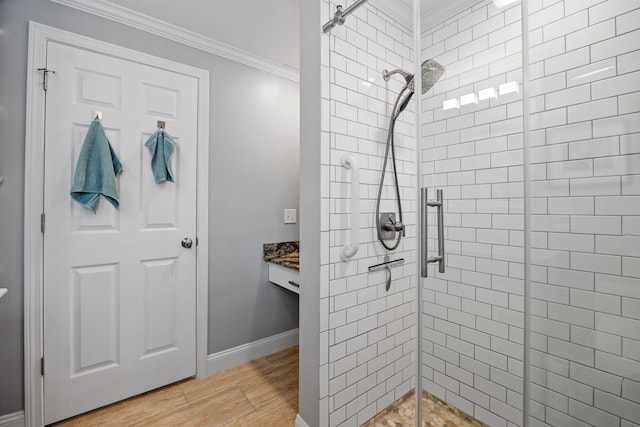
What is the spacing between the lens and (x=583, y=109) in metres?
0.62

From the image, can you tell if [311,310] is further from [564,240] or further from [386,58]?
[386,58]

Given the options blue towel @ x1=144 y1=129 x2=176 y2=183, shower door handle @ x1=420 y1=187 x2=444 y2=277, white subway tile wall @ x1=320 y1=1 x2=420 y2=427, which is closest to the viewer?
shower door handle @ x1=420 y1=187 x2=444 y2=277

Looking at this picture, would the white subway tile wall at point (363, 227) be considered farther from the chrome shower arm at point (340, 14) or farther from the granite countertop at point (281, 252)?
the granite countertop at point (281, 252)

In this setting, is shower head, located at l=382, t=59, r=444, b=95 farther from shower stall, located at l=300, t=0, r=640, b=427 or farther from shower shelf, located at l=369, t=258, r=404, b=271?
shower shelf, located at l=369, t=258, r=404, b=271

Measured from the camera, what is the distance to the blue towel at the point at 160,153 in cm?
170

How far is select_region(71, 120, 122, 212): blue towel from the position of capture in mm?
1482

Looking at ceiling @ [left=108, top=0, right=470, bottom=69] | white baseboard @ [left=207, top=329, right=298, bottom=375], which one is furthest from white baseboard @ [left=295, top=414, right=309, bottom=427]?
ceiling @ [left=108, top=0, right=470, bottom=69]

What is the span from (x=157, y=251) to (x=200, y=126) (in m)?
0.92

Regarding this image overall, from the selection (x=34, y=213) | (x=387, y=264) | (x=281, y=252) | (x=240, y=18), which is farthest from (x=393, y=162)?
(x=34, y=213)

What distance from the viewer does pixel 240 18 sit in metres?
1.72

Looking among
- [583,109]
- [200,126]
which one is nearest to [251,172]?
[200,126]

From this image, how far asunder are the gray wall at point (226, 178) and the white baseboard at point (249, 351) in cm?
5

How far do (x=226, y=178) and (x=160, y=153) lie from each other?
18.5 inches

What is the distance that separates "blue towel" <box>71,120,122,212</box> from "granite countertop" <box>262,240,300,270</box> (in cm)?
110
